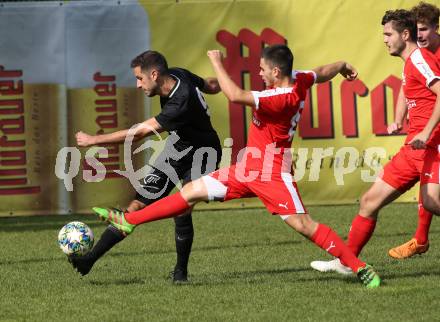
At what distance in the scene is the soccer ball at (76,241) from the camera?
8305 mm

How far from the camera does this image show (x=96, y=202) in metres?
14.4

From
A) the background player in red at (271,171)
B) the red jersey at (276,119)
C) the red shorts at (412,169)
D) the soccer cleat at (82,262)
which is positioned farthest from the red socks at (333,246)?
the soccer cleat at (82,262)

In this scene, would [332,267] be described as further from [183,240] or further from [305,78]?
[305,78]

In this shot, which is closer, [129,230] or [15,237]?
[129,230]

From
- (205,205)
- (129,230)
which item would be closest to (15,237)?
(205,205)

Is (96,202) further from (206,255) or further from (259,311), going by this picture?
(259,311)

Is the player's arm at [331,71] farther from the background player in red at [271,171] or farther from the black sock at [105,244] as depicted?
the black sock at [105,244]

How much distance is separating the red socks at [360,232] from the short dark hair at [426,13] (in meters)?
1.70

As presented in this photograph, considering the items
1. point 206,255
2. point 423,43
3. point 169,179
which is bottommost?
point 206,255

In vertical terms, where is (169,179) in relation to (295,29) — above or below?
below

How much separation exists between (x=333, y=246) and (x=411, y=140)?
1.07 metres

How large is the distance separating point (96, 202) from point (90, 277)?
18.6 feet

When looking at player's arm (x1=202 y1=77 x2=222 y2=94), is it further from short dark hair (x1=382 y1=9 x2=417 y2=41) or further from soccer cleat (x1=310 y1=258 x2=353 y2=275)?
soccer cleat (x1=310 y1=258 x2=353 y2=275)

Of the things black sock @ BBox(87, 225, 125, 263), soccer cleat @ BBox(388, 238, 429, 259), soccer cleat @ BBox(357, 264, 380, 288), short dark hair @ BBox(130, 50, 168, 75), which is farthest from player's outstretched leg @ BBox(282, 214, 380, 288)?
soccer cleat @ BBox(388, 238, 429, 259)
